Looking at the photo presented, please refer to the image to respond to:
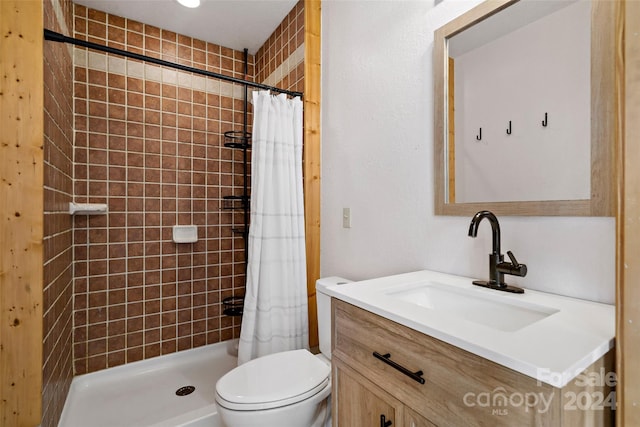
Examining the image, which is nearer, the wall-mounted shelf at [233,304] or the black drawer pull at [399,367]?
the black drawer pull at [399,367]

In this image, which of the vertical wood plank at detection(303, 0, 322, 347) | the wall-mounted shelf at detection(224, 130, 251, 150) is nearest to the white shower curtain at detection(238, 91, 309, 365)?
the vertical wood plank at detection(303, 0, 322, 347)

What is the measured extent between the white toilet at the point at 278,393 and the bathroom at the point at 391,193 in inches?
21.1

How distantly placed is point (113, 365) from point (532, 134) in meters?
2.74

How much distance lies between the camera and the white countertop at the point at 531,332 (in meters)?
0.51

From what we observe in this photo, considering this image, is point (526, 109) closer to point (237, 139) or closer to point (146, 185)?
point (237, 139)

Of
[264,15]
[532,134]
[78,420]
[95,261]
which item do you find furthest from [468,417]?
[264,15]

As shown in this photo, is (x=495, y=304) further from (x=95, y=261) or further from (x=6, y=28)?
(x=95, y=261)

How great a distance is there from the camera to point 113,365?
84.8 inches

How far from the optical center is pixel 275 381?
1281 millimetres

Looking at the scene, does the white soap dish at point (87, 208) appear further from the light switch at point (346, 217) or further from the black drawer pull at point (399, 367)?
the black drawer pull at point (399, 367)

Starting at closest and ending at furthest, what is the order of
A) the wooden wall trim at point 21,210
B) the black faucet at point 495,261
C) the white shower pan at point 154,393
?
the black faucet at point 495,261 → the wooden wall trim at point 21,210 → the white shower pan at point 154,393

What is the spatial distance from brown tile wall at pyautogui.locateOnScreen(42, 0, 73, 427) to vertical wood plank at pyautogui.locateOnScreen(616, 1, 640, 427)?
1766 mm

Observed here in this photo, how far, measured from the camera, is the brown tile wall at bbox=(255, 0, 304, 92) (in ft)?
6.89

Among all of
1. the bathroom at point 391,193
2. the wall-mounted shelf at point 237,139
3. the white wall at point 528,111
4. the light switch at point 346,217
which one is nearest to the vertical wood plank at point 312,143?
the bathroom at point 391,193
